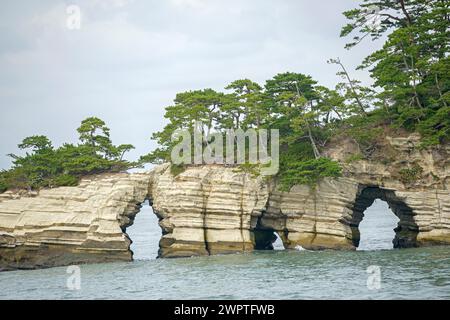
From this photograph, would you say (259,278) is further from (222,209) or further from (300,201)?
(300,201)

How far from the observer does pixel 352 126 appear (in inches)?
1519

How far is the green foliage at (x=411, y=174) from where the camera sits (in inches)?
1394

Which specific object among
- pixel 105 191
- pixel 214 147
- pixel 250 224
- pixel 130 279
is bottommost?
pixel 130 279

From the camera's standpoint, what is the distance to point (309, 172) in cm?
3578

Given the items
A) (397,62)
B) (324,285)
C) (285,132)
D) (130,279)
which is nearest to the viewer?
(324,285)

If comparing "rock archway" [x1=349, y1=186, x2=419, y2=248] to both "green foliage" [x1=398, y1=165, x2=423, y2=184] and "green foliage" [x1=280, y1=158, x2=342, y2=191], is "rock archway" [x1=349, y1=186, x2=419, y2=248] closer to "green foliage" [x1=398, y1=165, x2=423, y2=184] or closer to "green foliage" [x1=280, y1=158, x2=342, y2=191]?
"green foliage" [x1=398, y1=165, x2=423, y2=184]

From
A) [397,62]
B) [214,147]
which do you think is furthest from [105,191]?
[397,62]

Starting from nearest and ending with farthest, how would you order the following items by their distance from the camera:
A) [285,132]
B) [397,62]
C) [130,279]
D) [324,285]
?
[324,285], [130,279], [397,62], [285,132]

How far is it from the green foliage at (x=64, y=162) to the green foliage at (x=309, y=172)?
12.4 metres

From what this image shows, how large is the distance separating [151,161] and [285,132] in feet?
34.8

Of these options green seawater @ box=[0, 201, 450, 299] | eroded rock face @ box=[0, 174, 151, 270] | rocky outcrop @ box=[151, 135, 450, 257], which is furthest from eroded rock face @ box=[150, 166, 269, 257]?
eroded rock face @ box=[0, 174, 151, 270]

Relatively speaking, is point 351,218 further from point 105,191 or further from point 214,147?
point 105,191

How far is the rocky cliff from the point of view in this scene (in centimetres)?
3578

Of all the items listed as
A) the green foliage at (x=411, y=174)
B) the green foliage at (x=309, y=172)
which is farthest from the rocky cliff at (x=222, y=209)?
the green foliage at (x=309, y=172)
